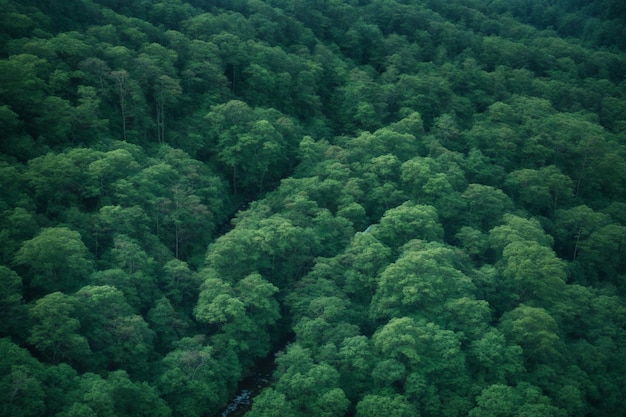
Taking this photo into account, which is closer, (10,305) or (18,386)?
(18,386)

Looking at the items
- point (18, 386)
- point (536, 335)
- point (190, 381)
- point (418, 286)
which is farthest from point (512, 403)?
point (18, 386)

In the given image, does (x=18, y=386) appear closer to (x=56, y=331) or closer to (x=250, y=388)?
(x=56, y=331)

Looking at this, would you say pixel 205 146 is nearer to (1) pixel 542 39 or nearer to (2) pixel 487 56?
(2) pixel 487 56

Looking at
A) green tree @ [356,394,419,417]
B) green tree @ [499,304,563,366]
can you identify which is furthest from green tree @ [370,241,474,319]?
green tree @ [356,394,419,417]

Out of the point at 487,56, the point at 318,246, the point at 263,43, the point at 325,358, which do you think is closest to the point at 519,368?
the point at 325,358

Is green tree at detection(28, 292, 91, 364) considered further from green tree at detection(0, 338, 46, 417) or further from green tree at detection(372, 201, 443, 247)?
green tree at detection(372, 201, 443, 247)

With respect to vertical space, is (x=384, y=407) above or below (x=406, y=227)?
below
